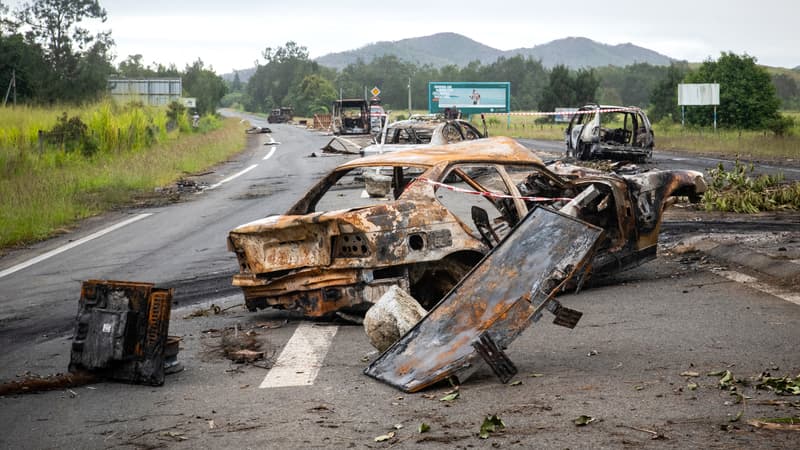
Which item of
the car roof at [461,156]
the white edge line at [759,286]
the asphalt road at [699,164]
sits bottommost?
the white edge line at [759,286]

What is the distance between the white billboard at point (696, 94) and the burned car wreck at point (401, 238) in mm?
41884

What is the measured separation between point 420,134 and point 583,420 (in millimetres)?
18763

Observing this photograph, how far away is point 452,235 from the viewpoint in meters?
7.97

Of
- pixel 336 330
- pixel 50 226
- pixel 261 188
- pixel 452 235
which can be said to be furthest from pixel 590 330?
pixel 261 188

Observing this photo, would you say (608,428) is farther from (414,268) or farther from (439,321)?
(414,268)

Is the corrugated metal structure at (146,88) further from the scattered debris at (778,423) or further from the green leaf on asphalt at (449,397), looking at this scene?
the scattered debris at (778,423)

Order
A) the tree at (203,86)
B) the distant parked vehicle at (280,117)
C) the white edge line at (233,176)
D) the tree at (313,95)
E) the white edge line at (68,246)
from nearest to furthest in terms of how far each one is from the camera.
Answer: the white edge line at (68,246)
the white edge line at (233,176)
the distant parked vehicle at (280,117)
the tree at (203,86)
the tree at (313,95)

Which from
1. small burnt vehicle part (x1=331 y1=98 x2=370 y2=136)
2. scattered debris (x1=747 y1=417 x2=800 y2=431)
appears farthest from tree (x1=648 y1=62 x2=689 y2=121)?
scattered debris (x1=747 y1=417 x2=800 y2=431)

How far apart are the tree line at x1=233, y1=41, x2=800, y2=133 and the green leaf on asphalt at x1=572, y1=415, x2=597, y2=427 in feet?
135

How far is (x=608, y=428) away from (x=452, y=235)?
3243 mm

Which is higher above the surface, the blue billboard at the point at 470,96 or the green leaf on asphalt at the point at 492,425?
the blue billboard at the point at 470,96

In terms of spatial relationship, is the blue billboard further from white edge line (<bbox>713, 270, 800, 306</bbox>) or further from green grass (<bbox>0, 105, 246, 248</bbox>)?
white edge line (<bbox>713, 270, 800, 306</bbox>)

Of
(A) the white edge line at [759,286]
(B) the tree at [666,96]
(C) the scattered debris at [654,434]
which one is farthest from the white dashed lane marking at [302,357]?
(B) the tree at [666,96]

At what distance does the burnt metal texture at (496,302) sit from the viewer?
19.8 ft
